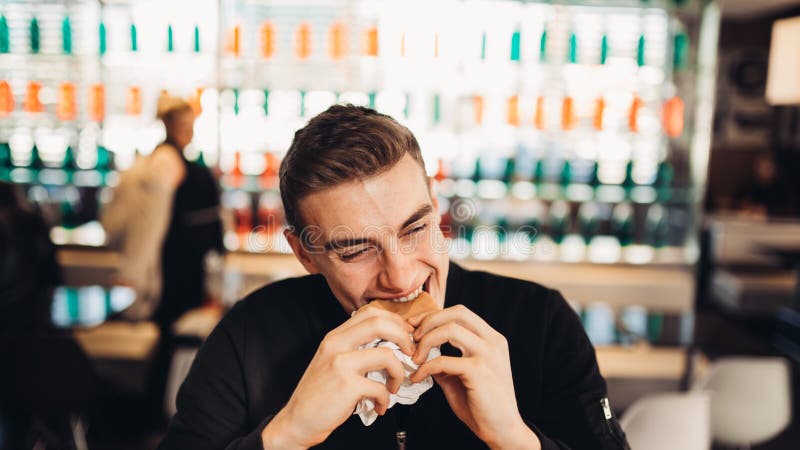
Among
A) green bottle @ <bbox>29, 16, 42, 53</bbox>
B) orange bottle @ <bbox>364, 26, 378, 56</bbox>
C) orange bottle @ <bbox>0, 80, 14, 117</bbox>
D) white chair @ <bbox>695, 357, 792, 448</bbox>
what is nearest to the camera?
white chair @ <bbox>695, 357, 792, 448</bbox>

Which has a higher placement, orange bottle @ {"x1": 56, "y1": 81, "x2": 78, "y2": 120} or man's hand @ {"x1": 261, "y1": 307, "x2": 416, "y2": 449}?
orange bottle @ {"x1": 56, "y1": 81, "x2": 78, "y2": 120}

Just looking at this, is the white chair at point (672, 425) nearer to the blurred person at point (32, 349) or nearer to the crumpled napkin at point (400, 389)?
the crumpled napkin at point (400, 389)

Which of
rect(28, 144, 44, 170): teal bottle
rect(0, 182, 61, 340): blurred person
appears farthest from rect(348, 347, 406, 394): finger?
rect(28, 144, 44, 170): teal bottle

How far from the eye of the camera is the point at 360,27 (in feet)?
12.8

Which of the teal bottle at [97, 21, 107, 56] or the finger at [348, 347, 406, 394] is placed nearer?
the finger at [348, 347, 406, 394]

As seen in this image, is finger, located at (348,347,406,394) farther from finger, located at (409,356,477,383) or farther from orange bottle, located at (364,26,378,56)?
orange bottle, located at (364,26,378,56)

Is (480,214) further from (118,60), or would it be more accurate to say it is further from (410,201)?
(410,201)

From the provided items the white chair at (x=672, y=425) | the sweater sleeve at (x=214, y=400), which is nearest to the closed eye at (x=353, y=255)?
the sweater sleeve at (x=214, y=400)

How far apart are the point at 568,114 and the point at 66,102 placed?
320 centimetres

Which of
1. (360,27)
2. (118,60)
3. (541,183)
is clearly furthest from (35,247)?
(541,183)

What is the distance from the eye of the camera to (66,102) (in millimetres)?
4219

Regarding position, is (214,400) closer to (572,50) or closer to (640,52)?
(572,50)

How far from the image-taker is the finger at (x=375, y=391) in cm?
95

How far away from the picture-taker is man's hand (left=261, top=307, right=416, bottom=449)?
95cm
